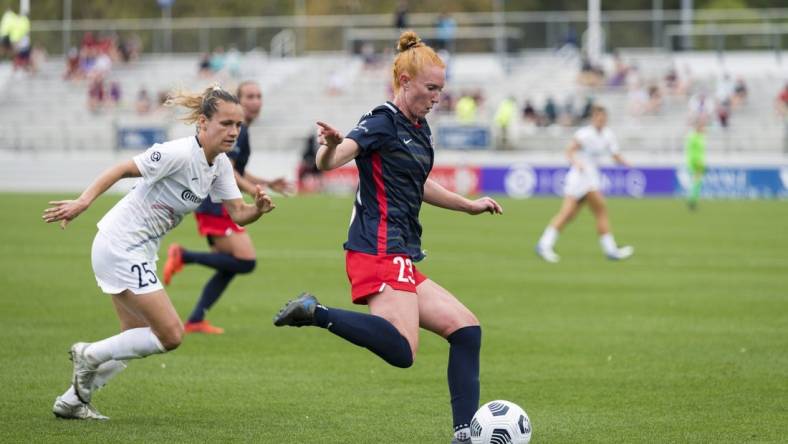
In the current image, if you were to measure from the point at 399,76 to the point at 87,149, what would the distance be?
39423 millimetres

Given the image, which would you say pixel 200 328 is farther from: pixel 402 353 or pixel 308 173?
pixel 308 173

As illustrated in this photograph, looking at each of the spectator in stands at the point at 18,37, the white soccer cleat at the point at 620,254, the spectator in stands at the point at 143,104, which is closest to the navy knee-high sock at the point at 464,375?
the white soccer cleat at the point at 620,254

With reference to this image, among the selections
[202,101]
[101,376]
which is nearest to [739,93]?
[202,101]

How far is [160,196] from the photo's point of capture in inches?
306

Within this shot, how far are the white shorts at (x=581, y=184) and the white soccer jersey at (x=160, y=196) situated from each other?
12198mm

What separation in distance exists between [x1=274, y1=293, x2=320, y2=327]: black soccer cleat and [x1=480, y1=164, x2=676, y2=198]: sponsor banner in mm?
30858

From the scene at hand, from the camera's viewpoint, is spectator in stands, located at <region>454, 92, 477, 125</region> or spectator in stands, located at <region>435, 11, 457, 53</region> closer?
spectator in stands, located at <region>454, 92, 477, 125</region>

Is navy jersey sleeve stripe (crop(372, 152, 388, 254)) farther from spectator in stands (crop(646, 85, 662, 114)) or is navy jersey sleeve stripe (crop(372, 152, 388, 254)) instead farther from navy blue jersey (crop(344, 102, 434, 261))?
spectator in stands (crop(646, 85, 662, 114))

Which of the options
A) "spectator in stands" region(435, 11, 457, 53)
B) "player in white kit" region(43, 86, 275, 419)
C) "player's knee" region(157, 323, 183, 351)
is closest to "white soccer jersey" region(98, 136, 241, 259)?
"player in white kit" region(43, 86, 275, 419)

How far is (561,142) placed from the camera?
3994 cm

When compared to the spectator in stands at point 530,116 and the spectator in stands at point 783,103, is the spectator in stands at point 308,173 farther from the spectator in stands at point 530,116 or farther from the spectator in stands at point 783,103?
the spectator in stands at point 783,103

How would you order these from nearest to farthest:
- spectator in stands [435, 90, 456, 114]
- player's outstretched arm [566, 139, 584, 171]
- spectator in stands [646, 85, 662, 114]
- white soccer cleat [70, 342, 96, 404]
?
1. white soccer cleat [70, 342, 96, 404]
2. player's outstretched arm [566, 139, 584, 171]
3. spectator in stands [646, 85, 662, 114]
4. spectator in stands [435, 90, 456, 114]

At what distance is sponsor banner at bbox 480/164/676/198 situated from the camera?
3712 cm

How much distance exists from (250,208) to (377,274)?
1.36 m
